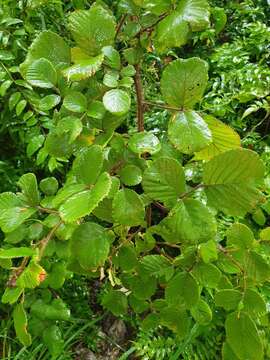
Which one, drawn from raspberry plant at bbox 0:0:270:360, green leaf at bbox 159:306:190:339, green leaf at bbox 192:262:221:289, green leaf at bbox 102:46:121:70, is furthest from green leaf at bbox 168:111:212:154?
green leaf at bbox 159:306:190:339

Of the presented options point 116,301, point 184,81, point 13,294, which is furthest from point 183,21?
point 116,301

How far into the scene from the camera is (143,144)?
1.81 feet

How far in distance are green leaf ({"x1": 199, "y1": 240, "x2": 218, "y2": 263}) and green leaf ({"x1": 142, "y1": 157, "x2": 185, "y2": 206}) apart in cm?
12

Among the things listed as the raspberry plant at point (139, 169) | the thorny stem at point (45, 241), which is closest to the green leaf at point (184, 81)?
the raspberry plant at point (139, 169)

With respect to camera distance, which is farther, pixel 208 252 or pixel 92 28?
pixel 208 252

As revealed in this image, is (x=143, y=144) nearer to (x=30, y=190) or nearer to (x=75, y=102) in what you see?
(x=75, y=102)

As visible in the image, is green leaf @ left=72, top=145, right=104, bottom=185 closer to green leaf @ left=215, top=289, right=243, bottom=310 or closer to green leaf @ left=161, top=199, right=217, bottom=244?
green leaf @ left=161, top=199, right=217, bottom=244

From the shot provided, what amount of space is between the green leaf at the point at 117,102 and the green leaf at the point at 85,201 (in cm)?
8

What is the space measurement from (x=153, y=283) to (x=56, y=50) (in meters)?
0.37

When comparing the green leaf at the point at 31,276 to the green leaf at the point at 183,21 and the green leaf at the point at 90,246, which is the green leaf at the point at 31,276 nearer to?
the green leaf at the point at 90,246

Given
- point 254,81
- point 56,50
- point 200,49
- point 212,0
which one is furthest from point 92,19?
point 212,0

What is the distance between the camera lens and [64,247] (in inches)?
30.5

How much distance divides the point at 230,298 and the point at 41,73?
38 centimetres

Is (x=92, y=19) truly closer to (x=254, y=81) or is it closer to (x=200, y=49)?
(x=254, y=81)
